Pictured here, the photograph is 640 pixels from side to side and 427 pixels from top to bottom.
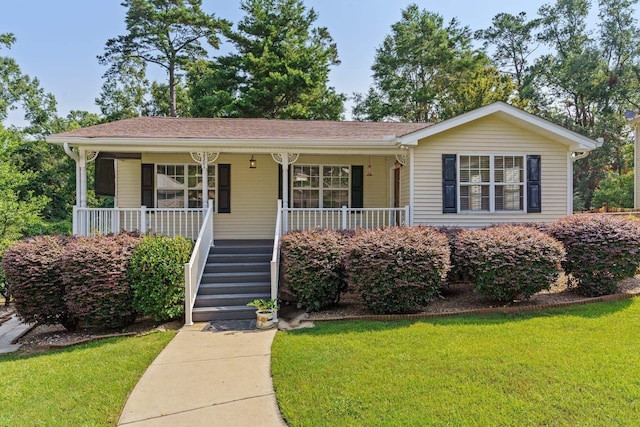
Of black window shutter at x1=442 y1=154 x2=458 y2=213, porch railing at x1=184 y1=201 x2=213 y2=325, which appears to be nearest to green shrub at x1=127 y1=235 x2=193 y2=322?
porch railing at x1=184 y1=201 x2=213 y2=325

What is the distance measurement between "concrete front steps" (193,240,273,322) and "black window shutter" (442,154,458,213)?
4249 mm

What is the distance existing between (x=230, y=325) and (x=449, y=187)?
18.9 feet

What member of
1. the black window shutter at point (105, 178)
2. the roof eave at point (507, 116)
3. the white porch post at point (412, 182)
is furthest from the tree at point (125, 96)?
the roof eave at point (507, 116)

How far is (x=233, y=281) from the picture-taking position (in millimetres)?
7828

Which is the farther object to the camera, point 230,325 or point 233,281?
point 233,281

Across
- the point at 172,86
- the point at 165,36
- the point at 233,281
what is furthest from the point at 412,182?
the point at 165,36

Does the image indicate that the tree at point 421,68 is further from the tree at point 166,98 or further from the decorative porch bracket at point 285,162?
the decorative porch bracket at point 285,162

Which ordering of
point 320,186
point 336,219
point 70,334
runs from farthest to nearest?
point 320,186 < point 336,219 < point 70,334

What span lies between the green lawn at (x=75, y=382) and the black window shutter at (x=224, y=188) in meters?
4.74

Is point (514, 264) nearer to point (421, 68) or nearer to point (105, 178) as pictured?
point (105, 178)

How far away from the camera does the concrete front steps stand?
6961 millimetres

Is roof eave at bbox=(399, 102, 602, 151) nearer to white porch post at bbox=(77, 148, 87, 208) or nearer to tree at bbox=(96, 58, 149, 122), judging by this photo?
white porch post at bbox=(77, 148, 87, 208)

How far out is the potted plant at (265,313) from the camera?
6336 mm

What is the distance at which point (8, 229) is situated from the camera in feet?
51.1
